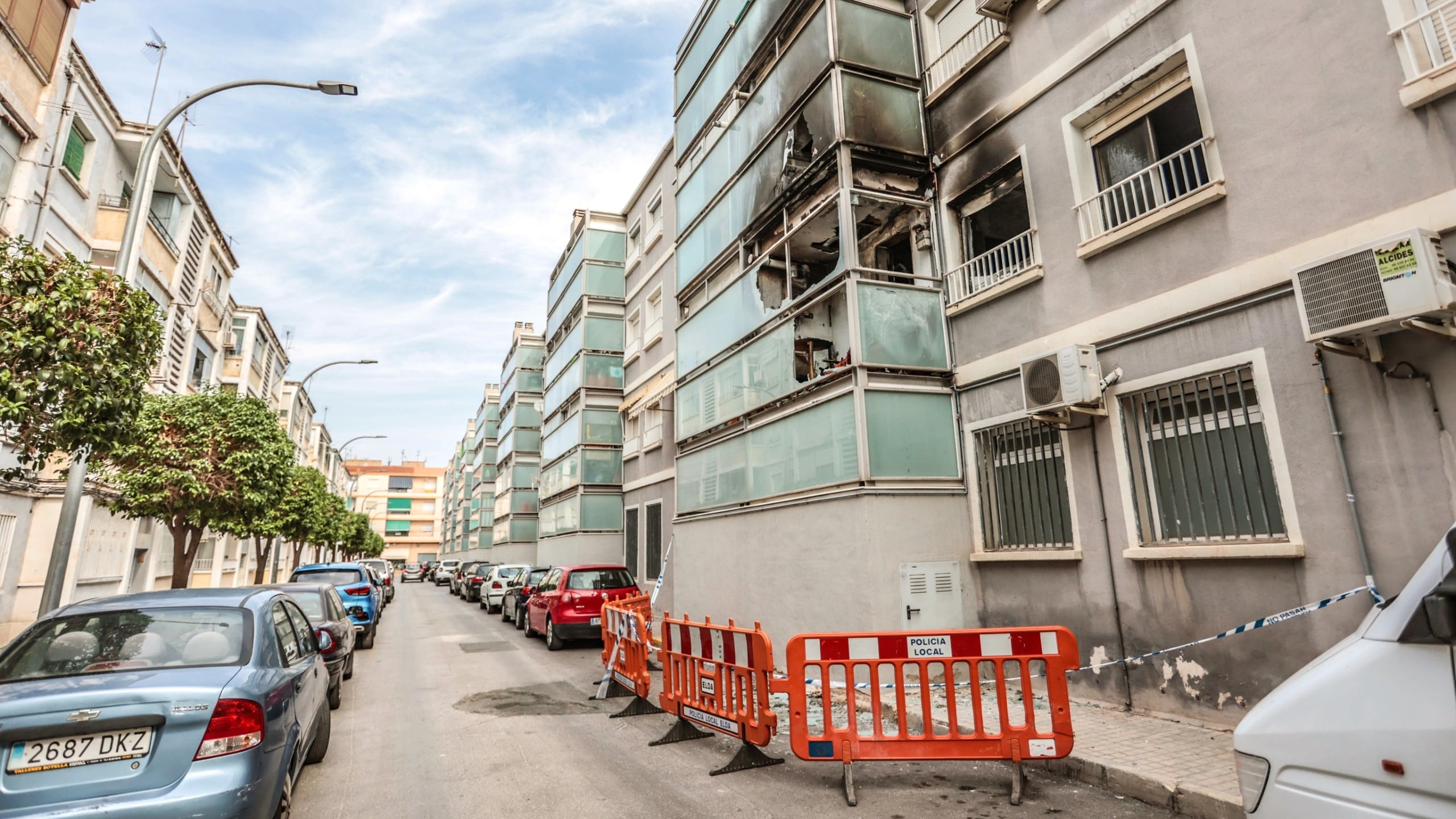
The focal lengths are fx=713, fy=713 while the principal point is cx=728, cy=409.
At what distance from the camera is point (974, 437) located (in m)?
9.67

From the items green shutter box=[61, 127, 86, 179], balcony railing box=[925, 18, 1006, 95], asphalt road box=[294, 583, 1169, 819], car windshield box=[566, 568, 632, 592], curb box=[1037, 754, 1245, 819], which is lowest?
asphalt road box=[294, 583, 1169, 819]

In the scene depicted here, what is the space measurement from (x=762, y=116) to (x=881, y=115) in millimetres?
3200

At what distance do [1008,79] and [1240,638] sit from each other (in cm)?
722

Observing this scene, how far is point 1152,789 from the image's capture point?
4938 mm

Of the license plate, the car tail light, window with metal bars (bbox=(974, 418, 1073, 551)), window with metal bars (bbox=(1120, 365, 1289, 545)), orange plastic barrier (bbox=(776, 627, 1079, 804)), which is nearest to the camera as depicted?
the license plate

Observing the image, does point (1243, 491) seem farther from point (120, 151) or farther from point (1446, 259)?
point (120, 151)

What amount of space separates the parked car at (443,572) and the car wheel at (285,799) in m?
A: 46.8

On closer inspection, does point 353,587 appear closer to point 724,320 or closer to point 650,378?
point 650,378

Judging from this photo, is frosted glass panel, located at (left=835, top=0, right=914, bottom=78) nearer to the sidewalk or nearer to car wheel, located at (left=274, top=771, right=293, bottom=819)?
the sidewalk

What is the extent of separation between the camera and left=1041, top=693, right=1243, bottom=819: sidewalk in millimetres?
4660

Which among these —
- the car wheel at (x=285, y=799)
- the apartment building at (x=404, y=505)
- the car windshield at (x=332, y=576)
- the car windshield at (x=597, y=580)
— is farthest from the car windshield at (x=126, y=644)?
the apartment building at (x=404, y=505)

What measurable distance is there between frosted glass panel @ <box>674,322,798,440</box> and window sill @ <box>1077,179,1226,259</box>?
15.2ft

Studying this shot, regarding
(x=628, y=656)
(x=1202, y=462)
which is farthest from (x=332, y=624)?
(x=1202, y=462)

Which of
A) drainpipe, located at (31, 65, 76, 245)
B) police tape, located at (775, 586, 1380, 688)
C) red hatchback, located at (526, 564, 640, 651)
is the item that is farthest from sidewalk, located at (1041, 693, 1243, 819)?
drainpipe, located at (31, 65, 76, 245)
